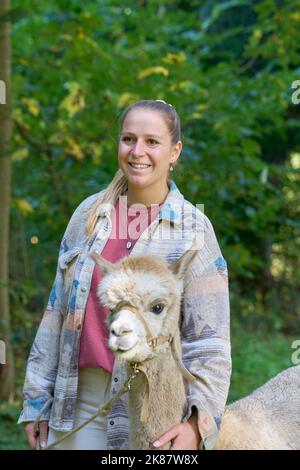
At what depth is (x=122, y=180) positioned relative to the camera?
283cm

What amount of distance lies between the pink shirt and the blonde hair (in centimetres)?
6

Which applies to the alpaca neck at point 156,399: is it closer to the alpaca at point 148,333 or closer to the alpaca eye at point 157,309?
the alpaca at point 148,333

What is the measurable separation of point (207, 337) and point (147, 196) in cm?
57

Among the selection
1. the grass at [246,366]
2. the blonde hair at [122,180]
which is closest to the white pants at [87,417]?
the blonde hair at [122,180]

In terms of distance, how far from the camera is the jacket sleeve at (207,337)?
96.7 inches

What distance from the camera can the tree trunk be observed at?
19.3ft

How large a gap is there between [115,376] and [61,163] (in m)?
4.78

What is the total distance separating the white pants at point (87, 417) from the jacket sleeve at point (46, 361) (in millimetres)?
129

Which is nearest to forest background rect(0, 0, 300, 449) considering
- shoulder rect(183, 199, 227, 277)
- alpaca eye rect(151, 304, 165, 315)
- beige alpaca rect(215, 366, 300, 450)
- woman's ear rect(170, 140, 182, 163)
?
beige alpaca rect(215, 366, 300, 450)

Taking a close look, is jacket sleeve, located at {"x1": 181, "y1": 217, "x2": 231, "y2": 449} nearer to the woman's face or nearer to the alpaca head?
the alpaca head

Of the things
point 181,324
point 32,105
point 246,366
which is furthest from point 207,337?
point 246,366

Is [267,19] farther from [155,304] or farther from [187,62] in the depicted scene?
[155,304]

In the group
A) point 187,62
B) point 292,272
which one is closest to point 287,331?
point 292,272

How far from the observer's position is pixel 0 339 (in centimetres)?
593
